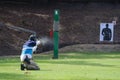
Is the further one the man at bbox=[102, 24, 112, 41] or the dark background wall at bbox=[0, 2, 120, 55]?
the man at bbox=[102, 24, 112, 41]

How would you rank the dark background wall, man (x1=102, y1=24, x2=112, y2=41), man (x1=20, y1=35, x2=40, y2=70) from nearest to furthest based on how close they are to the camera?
man (x1=20, y1=35, x2=40, y2=70) → the dark background wall → man (x1=102, y1=24, x2=112, y2=41)

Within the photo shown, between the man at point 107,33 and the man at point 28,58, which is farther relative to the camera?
the man at point 107,33

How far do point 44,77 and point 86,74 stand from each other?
2.29 m

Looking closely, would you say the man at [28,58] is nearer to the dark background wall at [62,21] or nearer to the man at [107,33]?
the dark background wall at [62,21]

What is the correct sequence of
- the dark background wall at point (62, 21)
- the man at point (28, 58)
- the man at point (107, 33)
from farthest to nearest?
the man at point (107, 33) → the dark background wall at point (62, 21) → the man at point (28, 58)

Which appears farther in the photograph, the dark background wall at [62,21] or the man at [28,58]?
the dark background wall at [62,21]

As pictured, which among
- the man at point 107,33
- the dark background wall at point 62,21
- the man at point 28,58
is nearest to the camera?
the man at point 28,58

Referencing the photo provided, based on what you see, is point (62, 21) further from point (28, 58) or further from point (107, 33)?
point (28, 58)

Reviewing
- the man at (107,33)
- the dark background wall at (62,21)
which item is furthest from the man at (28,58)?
the man at (107,33)

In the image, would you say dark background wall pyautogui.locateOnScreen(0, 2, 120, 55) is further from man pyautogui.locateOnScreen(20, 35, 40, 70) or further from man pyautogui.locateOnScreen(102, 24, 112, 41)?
man pyautogui.locateOnScreen(20, 35, 40, 70)

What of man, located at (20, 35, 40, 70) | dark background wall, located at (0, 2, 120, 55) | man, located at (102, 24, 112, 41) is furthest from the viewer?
man, located at (102, 24, 112, 41)

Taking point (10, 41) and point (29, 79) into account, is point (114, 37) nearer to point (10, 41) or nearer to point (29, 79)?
point (10, 41)

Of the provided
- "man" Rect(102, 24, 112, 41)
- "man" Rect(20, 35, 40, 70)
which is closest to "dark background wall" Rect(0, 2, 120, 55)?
"man" Rect(102, 24, 112, 41)

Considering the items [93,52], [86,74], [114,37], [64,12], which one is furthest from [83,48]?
[86,74]
